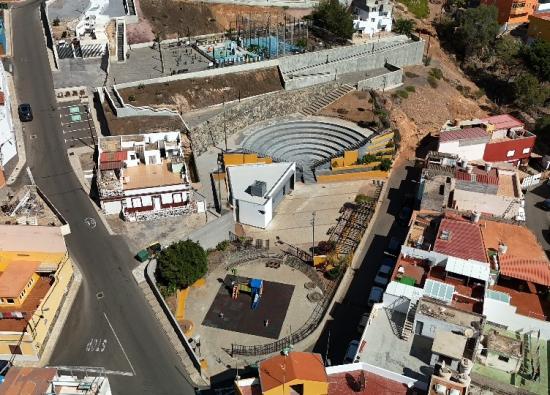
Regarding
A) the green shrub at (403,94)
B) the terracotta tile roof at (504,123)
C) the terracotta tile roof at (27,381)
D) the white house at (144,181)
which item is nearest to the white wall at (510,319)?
the white house at (144,181)

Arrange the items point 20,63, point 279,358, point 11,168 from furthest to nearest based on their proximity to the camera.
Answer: point 20,63, point 11,168, point 279,358

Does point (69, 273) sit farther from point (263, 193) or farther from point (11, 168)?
point (263, 193)

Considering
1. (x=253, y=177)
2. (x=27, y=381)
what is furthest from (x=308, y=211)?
(x=27, y=381)

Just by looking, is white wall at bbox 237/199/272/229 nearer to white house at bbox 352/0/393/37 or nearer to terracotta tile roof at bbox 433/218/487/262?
terracotta tile roof at bbox 433/218/487/262

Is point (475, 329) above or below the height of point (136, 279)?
above

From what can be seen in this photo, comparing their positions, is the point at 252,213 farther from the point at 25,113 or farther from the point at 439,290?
the point at 25,113

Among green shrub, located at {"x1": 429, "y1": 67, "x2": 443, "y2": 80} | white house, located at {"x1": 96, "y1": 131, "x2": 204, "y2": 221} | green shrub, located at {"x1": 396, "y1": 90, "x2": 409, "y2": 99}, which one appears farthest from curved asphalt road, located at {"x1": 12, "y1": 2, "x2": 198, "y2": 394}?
green shrub, located at {"x1": 429, "y1": 67, "x2": 443, "y2": 80}

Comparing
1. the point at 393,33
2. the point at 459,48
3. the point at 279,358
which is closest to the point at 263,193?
the point at 279,358

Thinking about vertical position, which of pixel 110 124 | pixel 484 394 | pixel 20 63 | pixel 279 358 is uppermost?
pixel 20 63
